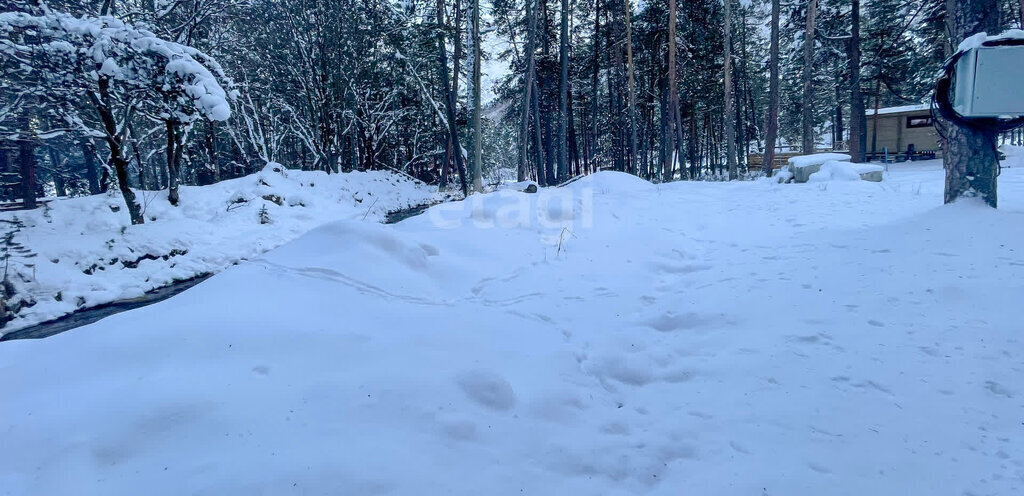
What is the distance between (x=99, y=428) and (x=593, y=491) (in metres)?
2.14

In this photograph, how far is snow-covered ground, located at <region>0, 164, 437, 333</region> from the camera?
668 centimetres

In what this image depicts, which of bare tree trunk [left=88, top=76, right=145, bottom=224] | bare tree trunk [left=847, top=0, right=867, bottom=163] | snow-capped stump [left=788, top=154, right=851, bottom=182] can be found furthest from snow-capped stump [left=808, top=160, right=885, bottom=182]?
bare tree trunk [left=88, top=76, right=145, bottom=224]

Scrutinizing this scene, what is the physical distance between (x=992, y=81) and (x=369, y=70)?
64.0ft

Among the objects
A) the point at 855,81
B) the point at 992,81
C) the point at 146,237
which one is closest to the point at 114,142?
the point at 146,237

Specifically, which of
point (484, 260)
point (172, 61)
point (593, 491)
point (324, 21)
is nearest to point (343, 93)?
point (324, 21)

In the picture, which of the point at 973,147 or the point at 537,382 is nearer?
the point at 537,382

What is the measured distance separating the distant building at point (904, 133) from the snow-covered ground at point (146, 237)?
28036 millimetres

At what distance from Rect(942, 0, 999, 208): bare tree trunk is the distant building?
22.8 metres

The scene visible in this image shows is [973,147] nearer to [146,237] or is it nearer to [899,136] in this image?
[146,237]

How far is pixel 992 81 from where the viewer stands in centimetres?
448

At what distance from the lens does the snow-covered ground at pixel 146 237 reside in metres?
6.68

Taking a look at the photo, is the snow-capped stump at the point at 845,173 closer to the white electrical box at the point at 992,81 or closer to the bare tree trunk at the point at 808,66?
the bare tree trunk at the point at 808,66

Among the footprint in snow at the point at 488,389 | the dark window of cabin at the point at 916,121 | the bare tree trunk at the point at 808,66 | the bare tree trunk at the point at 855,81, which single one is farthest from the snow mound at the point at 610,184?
the dark window of cabin at the point at 916,121

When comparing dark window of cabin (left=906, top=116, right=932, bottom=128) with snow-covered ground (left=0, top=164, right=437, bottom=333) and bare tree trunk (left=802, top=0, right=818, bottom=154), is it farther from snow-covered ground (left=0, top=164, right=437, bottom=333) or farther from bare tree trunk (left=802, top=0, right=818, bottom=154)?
snow-covered ground (left=0, top=164, right=437, bottom=333)
